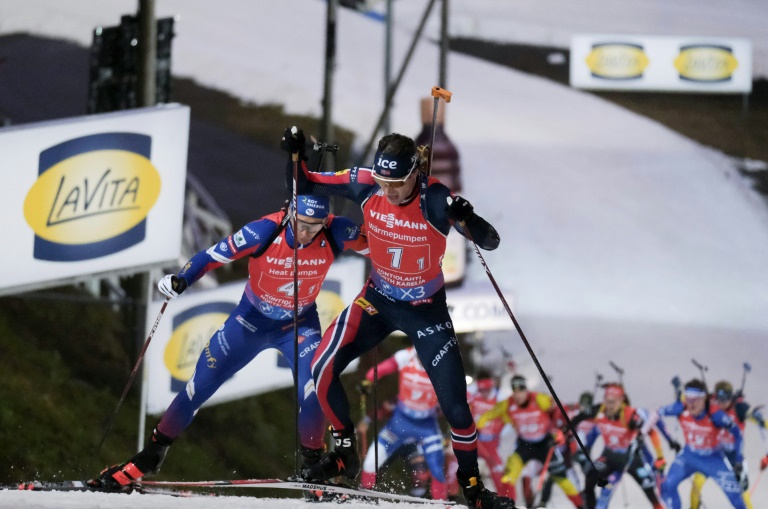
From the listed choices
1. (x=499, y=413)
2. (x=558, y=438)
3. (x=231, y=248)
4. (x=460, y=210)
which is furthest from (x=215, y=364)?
(x=558, y=438)

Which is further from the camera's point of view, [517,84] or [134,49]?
[517,84]

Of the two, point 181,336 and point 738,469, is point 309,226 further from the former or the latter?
point 738,469

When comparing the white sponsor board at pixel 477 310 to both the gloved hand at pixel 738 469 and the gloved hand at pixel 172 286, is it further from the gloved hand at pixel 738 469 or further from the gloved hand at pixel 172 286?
the gloved hand at pixel 172 286

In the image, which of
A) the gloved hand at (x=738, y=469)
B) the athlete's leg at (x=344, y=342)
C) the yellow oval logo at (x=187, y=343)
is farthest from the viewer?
the yellow oval logo at (x=187, y=343)

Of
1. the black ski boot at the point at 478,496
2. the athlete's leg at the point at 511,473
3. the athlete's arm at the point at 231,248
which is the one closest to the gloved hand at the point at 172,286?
the athlete's arm at the point at 231,248

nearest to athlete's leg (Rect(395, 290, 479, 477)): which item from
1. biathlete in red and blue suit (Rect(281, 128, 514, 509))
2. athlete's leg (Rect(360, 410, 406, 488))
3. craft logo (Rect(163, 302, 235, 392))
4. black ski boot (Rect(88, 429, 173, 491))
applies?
biathlete in red and blue suit (Rect(281, 128, 514, 509))

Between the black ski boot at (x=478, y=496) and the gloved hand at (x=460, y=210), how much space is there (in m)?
1.27

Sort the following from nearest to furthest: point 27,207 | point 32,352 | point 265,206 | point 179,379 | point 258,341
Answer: point 258,341 → point 27,207 → point 179,379 → point 32,352 → point 265,206

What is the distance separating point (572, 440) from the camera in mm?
10633

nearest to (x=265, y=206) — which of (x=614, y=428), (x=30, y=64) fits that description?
(x=30, y=64)

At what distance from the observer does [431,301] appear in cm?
546

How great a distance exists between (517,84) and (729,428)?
19.5 feet

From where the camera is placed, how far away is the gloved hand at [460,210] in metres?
5.12

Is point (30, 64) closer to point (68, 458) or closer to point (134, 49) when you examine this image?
point (134, 49)
